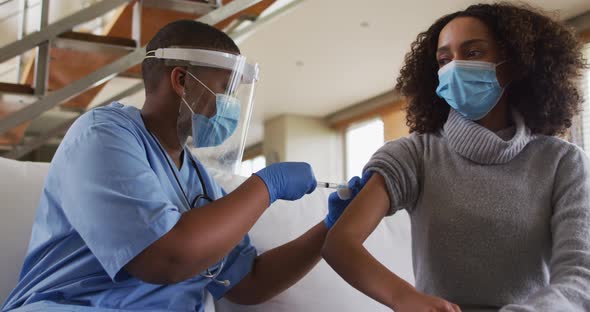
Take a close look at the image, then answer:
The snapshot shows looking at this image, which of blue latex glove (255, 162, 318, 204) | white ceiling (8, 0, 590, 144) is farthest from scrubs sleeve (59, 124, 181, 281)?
white ceiling (8, 0, 590, 144)

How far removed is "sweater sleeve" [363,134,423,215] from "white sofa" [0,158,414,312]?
1.32ft

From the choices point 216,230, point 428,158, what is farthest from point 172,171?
point 428,158

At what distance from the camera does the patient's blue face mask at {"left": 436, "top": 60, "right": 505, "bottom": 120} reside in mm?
1294

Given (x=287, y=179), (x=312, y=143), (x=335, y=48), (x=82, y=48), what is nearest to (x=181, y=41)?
(x=287, y=179)

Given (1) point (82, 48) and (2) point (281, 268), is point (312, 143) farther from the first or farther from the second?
(2) point (281, 268)

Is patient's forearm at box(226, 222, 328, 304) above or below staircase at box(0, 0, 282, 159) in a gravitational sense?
below

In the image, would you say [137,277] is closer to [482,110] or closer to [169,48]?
[169,48]

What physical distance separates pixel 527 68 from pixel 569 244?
419mm

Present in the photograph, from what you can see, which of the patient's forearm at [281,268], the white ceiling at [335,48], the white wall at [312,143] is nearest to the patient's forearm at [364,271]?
the patient's forearm at [281,268]

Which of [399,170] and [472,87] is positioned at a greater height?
[472,87]

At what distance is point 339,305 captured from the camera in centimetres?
155

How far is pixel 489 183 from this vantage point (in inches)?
47.0

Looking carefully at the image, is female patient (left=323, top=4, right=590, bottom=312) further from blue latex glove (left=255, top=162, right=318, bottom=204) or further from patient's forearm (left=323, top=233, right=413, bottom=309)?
blue latex glove (left=255, top=162, right=318, bottom=204)

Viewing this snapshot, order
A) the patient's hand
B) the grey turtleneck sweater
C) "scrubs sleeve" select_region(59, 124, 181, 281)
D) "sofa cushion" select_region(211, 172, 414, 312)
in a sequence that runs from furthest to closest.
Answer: "sofa cushion" select_region(211, 172, 414, 312)
the grey turtleneck sweater
"scrubs sleeve" select_region(59, 124, 181, 281)
the patient's hand
